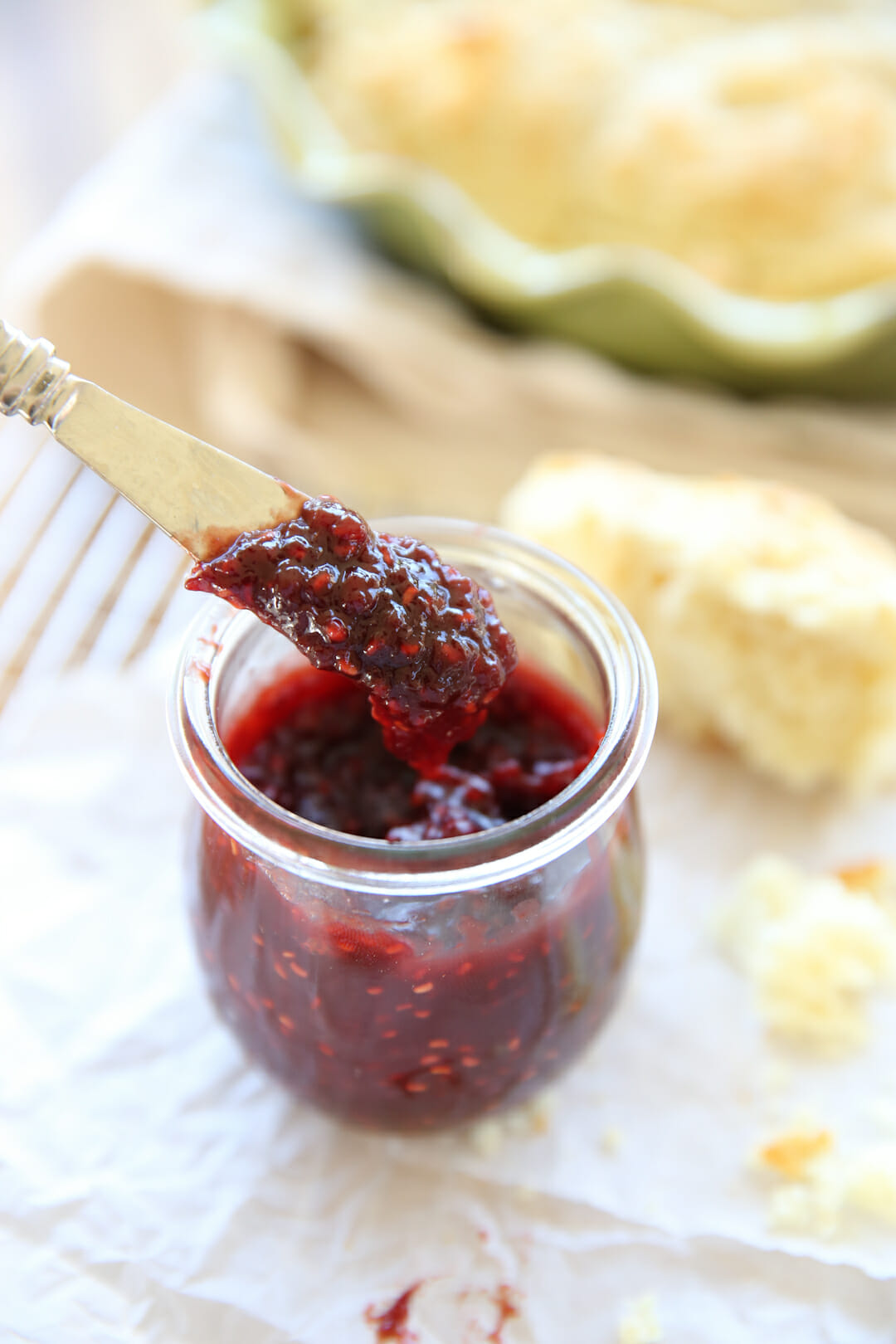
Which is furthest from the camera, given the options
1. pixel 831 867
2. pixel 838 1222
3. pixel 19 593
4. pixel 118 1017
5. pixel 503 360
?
pixel 503 360

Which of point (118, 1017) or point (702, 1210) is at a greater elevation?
point (702, 1210)

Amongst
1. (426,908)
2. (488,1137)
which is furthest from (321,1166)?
(426,908)

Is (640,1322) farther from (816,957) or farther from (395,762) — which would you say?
(395,762)

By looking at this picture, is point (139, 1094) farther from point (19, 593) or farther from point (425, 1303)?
point (19, 593)

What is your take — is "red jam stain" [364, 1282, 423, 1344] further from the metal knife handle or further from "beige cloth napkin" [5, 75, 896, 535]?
"beige cloth napkin" [5, 75, 896, 535]

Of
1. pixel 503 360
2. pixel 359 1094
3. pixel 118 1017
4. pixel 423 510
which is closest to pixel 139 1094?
pixel 118 1017

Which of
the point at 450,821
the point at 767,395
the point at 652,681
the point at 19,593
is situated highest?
the point at 767,395

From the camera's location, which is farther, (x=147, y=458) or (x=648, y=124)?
(x=648, y=124)
